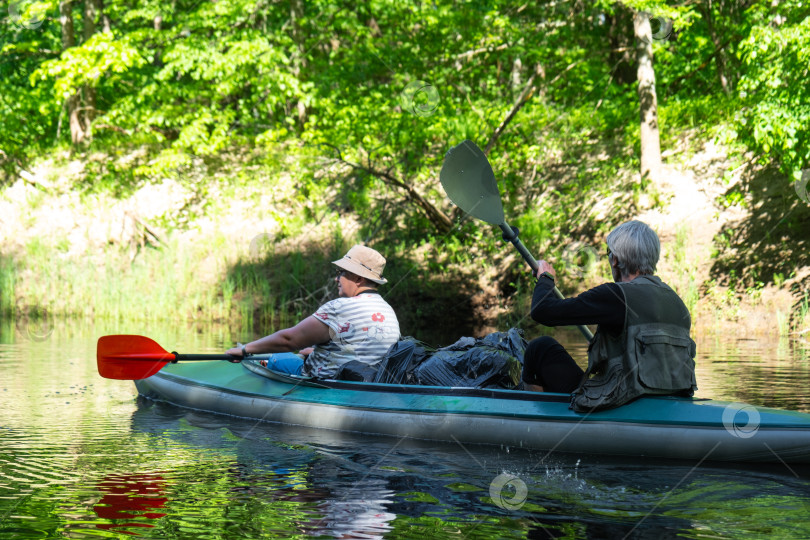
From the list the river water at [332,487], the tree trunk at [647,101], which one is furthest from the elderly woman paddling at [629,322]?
the tree trunk at [647,101]

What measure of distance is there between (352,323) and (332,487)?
1.59m

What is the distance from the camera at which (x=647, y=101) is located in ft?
44.7

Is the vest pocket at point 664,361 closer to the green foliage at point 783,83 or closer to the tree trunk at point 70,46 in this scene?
the green foliage at point 783,83

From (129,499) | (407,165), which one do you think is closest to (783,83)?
(407,165)

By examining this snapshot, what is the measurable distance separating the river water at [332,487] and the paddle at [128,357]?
11.9 inches

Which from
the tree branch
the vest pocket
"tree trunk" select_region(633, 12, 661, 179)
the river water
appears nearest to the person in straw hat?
the river water

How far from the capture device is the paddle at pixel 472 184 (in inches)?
226

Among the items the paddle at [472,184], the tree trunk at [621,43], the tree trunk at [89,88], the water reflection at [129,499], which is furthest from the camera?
the tree trunk at [89,88]

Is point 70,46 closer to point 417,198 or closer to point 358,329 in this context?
point 417,198

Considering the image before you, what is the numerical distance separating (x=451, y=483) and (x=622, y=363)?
1058 millimetres

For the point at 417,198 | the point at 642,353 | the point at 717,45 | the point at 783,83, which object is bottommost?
the point at 642,353

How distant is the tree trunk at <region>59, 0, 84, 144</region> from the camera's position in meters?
18.1

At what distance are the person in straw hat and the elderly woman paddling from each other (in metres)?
1.29

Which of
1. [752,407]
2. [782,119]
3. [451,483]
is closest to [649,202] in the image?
[782,119]
